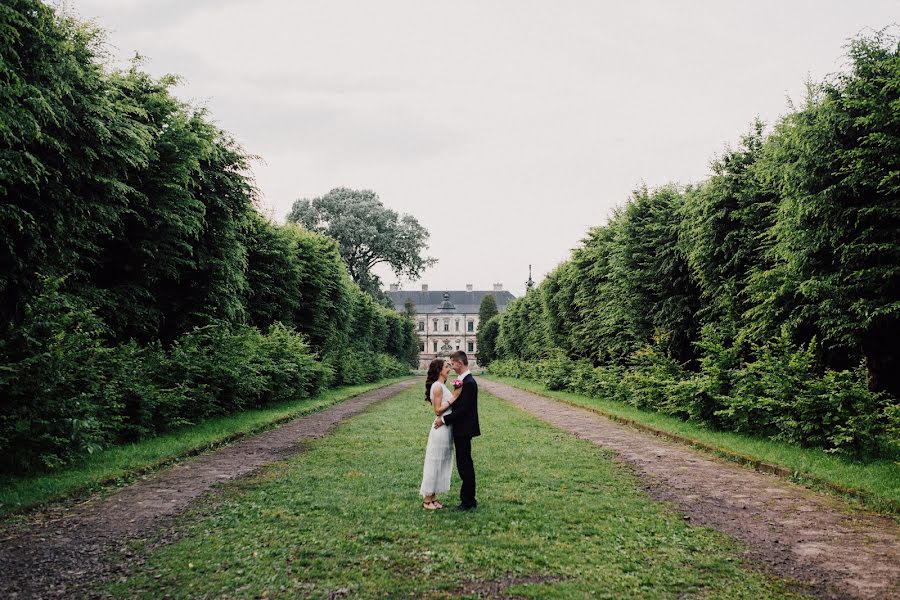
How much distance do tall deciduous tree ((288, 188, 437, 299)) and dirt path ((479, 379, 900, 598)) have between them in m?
46.8

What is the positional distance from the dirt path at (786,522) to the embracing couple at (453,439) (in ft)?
7.71

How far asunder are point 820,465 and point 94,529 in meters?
8.75

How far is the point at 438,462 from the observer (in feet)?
22.4

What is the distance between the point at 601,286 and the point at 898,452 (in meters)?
14.4

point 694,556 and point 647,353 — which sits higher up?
point 647,353

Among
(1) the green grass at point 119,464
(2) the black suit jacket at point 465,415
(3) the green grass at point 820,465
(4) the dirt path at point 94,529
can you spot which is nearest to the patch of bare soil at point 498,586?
(2) the black suit jacket at point 465,415

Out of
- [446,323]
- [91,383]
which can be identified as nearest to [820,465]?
[91,383]

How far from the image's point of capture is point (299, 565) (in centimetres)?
482

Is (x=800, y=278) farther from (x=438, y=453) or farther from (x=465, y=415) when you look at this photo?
(x=438, y=453)

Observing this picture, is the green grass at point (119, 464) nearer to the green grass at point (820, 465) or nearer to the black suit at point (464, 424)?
the black suit at point (464, 424)

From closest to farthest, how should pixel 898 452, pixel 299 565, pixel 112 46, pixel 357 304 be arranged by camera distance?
pixel 299 565, pixel 898 452, pixel 112 46, pixel 357 304

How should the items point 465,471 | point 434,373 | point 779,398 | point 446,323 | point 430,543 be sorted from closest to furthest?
point 430,543
point 465,471
point 434,373
point 779,398
point 446,323

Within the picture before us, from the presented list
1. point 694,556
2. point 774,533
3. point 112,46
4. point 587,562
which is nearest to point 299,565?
point 587,562

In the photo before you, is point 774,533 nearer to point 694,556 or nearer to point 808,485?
point 694,556
